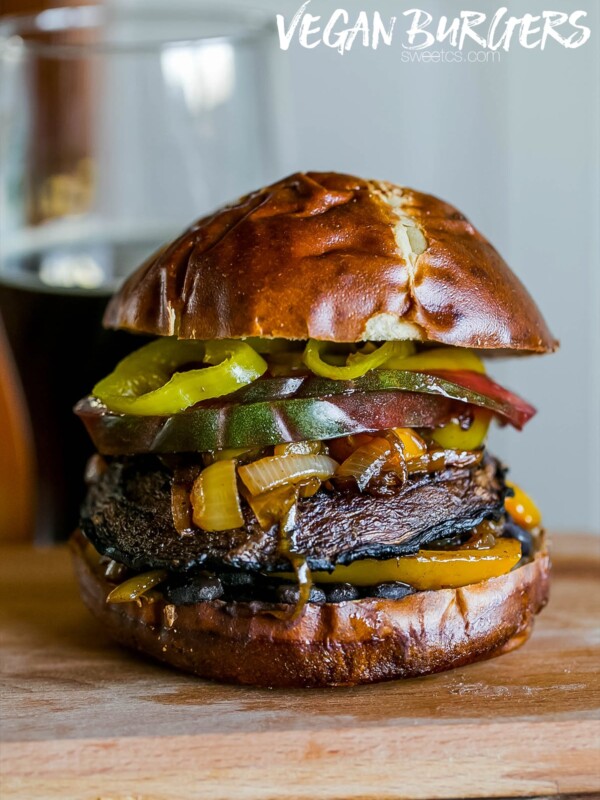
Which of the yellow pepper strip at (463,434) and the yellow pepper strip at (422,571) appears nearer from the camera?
the yellow pepper strip at (422,571)

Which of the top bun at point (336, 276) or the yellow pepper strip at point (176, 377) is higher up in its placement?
the top bun at point (336, 276)

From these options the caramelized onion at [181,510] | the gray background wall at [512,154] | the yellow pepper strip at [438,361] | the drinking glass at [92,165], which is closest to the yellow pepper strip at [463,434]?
the yellow pepper strip at [438,361]

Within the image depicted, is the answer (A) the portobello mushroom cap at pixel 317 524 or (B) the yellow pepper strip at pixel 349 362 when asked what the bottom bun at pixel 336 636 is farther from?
(B) the yellow pepper strip at pixel 349 362

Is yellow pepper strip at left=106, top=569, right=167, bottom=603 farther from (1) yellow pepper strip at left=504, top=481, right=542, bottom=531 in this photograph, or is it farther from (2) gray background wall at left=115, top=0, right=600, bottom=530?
(2) gray background wall at left=115, top=0, right=600, bottom=530

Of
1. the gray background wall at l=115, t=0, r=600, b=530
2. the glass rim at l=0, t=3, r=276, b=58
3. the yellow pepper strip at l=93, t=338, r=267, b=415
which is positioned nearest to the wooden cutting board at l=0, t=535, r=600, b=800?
the yellow pepper strip at l=93, t=338, r=267, b=415

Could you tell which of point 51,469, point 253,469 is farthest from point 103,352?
point 253,469

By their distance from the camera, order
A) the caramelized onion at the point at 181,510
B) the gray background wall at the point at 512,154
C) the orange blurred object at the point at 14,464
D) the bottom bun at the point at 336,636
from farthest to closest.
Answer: the gray background wall at the point at 512,154 → the orange blurred object at the point at 14,464 → the caramelized onion at the point at 181,510 → the bottom bun at the point at 336,636

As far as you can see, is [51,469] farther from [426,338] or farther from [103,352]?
[426,338]
